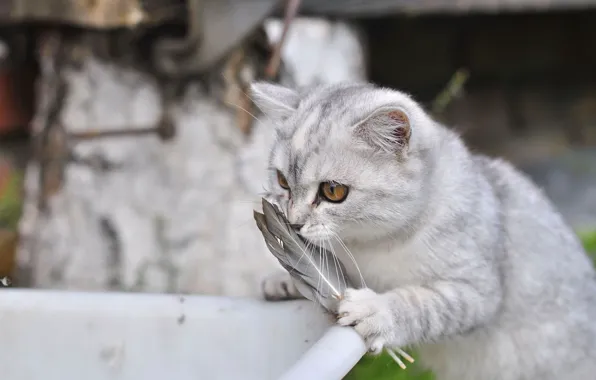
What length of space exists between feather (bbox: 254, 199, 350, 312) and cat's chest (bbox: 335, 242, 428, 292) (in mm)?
135

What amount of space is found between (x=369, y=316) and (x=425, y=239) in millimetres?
266

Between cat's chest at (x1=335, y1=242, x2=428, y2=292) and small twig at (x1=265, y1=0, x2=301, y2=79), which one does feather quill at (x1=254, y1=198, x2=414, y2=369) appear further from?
small twig at (x1=265, y1=0, x2=301, y2=79)

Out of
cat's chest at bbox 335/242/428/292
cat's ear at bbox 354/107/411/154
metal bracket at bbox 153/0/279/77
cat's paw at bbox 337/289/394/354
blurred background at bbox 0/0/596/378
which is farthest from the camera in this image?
blurred background at bbox 0/0/596/378

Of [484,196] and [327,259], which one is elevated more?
[484,196]

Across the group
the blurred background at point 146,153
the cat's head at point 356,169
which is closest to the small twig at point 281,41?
the blurred background at point 146,153

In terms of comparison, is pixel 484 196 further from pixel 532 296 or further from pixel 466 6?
pixel 466 6

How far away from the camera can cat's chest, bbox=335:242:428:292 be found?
126 cm

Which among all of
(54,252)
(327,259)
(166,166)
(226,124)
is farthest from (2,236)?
(327,259)

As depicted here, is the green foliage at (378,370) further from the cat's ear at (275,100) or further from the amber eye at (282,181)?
the cat's ear at (275,100)

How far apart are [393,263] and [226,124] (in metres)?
1.06

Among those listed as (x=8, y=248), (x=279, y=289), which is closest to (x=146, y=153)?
(x=8, y=248)

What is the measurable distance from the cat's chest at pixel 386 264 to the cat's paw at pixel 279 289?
0.10m

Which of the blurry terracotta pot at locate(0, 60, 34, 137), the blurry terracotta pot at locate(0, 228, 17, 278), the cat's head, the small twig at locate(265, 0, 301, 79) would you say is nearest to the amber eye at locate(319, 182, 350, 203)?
the cat's head

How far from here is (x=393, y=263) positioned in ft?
4.15
